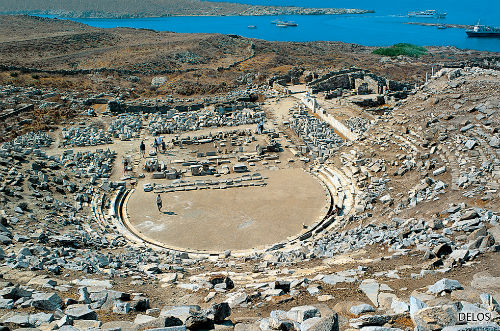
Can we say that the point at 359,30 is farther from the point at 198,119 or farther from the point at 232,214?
the point at 232,214

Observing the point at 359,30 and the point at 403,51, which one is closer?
Result: the point at 403,51

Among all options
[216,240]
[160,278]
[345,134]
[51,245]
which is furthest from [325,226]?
[345,134]

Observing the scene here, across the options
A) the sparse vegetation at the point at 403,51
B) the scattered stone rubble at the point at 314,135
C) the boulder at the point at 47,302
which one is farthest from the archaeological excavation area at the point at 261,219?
the sparse vegetation at the point at 403,51

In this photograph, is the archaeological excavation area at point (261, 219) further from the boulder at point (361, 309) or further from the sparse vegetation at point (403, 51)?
the sparse vegetation at point (403, 51)

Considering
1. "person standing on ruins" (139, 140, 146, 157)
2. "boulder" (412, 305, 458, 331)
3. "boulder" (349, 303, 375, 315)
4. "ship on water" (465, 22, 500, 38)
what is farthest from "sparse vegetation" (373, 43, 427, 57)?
"boulder" (412, 305, 458, 331)

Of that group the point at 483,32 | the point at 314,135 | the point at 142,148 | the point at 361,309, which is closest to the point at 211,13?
the point at 483,32

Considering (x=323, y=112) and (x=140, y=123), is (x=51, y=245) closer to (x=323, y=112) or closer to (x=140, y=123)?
(x=140, y=123)
